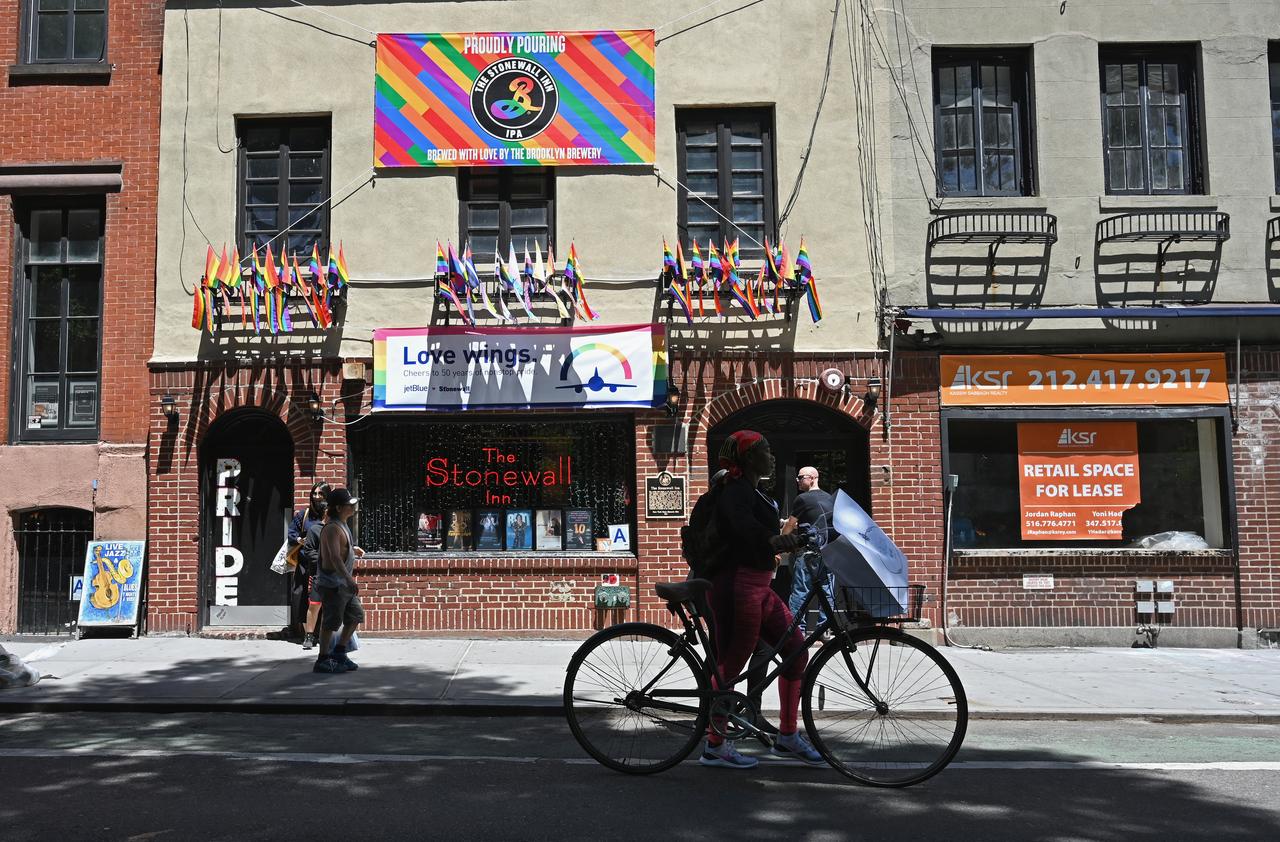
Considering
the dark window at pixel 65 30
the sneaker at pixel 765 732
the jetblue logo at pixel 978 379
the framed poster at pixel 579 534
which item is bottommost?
the sneaker at pixel 765 732

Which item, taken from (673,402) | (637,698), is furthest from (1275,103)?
(637,698)

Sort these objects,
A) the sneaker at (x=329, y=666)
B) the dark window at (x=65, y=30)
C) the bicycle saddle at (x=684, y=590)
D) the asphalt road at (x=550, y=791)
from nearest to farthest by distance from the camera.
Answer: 1. the asphalt road at (x=550, y=791)
2. the bicycle saddle at (x=684, y=590)
3. the sneaker at (x=329, y=666)
4. the dark window at (x=65, y=30)

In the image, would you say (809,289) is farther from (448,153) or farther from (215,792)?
(215,792)

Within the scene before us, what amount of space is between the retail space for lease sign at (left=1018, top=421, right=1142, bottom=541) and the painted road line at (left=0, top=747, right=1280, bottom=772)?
577 cm

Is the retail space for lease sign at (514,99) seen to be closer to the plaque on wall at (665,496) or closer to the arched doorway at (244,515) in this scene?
the arched doorway at (244,515)

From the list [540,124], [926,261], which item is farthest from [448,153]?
[926,261]

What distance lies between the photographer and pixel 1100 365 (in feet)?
39.5

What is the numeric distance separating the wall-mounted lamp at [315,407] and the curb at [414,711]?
4486 millimetres

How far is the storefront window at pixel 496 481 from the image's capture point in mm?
12328

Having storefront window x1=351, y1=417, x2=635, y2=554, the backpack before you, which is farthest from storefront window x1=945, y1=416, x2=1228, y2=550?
the backpack

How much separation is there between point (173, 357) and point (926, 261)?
882 cm

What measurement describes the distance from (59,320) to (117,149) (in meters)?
2.19

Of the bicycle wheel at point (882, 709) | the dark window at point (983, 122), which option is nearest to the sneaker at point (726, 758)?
the bicycle wheel at point (882, 709)

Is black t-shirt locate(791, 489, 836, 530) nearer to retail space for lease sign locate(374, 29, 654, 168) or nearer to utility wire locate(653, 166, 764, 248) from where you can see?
utility wire locate(653, 166, 764, 248)
